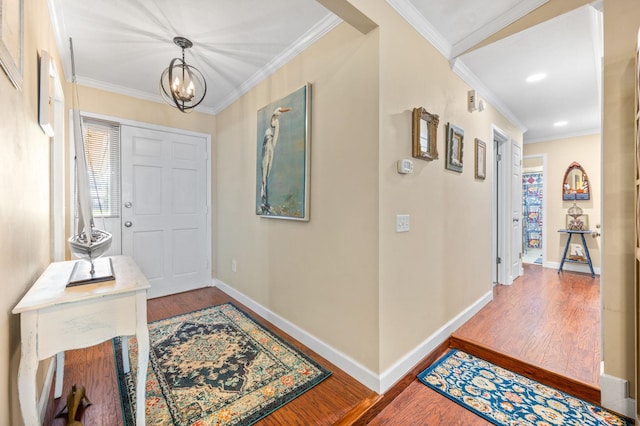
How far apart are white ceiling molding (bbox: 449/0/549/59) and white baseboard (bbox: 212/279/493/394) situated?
89.9 inches

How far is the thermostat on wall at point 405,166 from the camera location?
6.02 feet

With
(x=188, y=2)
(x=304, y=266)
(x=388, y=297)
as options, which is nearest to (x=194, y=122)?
(x=188, y=2)

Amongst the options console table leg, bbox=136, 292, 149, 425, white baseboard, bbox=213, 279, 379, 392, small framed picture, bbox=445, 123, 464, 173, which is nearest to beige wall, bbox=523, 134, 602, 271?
small framed picture, bbox=445, 123, 464, 173

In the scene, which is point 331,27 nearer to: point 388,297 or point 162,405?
point 388,297

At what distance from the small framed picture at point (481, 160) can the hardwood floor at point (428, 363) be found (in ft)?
4.62

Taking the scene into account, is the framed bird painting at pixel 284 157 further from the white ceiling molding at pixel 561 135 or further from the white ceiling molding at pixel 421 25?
the white ceiling molding at pixel 561 135

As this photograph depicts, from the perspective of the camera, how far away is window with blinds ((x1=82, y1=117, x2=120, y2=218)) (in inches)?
118

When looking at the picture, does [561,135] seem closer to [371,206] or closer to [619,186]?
[619,186]

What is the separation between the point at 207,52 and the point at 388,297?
2517 mm

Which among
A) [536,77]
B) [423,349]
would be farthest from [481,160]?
[423,349]

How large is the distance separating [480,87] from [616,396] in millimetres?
2659

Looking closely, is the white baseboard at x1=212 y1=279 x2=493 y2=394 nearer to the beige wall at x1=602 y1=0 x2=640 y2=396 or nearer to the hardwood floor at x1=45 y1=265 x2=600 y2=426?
Result: the hardwood floor at x1=45 y1=265 x2=600 y2=426

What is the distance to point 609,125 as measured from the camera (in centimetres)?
161

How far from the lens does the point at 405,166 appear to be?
6.09 feet
